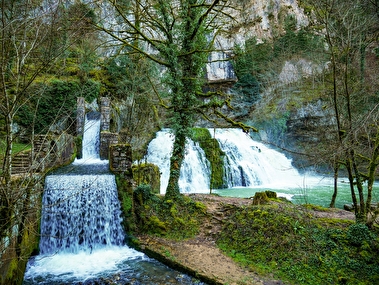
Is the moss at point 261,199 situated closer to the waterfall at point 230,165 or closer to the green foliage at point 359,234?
the green foliage at point 359,234

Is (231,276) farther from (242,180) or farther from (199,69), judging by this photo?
(242,180)

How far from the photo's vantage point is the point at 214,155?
16859 mm

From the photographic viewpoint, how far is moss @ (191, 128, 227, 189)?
16219mm

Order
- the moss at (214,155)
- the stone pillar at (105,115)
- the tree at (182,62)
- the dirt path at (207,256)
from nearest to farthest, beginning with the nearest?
the dirt path at (207,256)
the tree at (182,62)
the stone pillar at (105,115)
the moss at (214,155)

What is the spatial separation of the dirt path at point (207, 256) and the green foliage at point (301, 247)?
0.32 m

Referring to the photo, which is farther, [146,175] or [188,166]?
[188,166]

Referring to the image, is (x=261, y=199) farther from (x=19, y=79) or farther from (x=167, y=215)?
(x=19, y=79)

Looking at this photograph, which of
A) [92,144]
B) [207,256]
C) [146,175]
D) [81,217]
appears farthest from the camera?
[92,144]

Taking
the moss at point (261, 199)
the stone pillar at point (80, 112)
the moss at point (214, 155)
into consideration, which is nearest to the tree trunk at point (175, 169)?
the moss at point (261, 199)

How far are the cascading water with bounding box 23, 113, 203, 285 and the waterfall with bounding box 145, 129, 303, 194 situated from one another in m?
6.70

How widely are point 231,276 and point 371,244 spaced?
112 inches

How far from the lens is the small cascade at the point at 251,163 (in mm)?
16812

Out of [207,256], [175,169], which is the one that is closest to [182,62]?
[175,169]

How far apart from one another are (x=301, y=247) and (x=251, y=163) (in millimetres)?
12586
